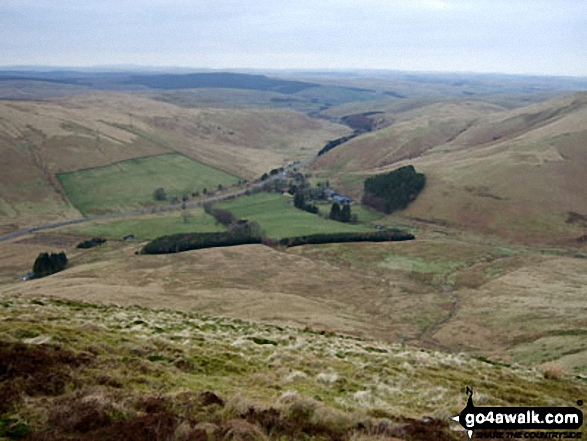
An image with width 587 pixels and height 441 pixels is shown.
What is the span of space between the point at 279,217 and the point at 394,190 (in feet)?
138

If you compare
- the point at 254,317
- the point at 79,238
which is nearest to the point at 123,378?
the point at 254,317

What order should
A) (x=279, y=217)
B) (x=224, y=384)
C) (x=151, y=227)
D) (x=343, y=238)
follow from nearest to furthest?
1. (x=224, y=384)
2. (x=343, y=238)
3. (x=151, y=227)
4. (x=279, y=217)

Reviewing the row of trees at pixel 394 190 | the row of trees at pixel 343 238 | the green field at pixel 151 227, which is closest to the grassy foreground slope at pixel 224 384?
the row of trees at pixel 343 238

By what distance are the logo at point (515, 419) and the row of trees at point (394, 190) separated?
144278 millimetres

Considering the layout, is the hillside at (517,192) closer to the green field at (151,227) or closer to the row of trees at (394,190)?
the row of trees at (394,190)

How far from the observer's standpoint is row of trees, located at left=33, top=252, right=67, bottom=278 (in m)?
105

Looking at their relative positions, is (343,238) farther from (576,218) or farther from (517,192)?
(576,218)

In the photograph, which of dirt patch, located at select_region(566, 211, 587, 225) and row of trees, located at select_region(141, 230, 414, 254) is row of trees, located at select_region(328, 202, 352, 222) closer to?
row of trees, located at select_region(141, 230, 414, 254)

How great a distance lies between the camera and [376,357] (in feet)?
95.2

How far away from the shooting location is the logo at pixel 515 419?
677 inches

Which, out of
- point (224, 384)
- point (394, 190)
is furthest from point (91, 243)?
point (224, 384)

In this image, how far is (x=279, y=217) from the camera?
495 feet

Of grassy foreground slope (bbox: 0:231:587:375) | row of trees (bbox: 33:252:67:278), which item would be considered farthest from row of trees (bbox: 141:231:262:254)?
row of trees (bbox: 33:252:67:278)

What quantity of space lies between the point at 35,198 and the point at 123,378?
175 metres
